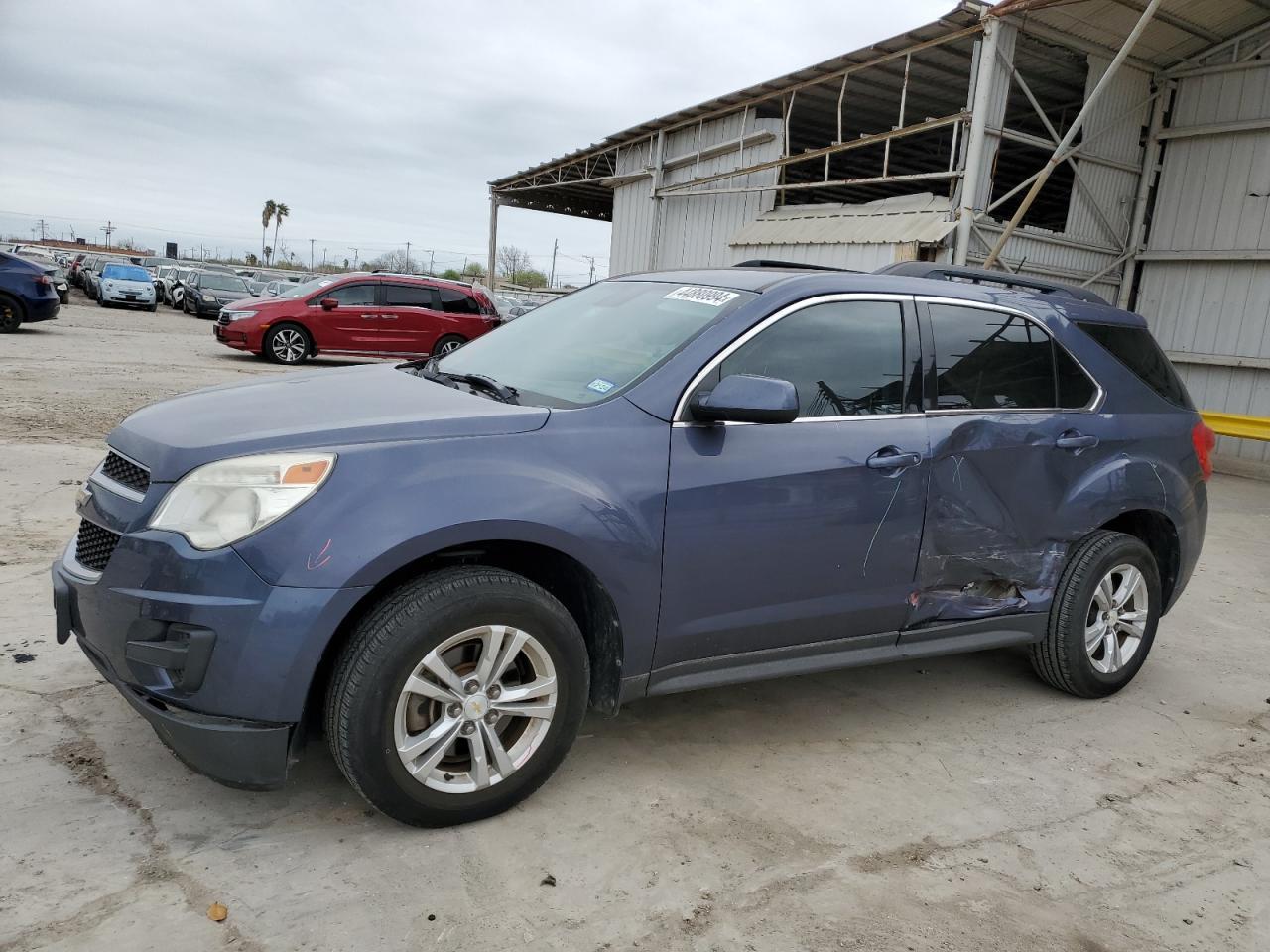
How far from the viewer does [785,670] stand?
3.39 meters

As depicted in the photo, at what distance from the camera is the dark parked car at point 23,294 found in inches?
634

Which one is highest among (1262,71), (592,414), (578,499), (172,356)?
(1262,71)

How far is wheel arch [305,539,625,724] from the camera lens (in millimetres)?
2711

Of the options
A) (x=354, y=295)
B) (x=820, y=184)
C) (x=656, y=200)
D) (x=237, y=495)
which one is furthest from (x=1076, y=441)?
(x=656, y=200)

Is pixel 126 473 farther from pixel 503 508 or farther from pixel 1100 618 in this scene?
pixel 1100 618

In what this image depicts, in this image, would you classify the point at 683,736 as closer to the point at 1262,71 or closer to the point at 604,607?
the point at 604,607

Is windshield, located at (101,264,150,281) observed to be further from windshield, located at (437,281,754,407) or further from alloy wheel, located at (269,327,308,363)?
windshield, located at (437,281,754,407)

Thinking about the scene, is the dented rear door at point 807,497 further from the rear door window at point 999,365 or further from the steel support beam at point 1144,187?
the steel support beam at point 1144,187

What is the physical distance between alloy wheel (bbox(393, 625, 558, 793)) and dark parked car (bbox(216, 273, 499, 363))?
1323cm

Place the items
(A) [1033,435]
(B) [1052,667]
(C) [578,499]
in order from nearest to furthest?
1. (C) [578,499]
2. (A) [1033,435]
3. (B) [1052,667]

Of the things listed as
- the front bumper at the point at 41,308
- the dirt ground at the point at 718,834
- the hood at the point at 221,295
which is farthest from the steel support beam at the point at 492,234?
the dirt ground at the point at 718,834

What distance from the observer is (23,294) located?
1628 centimetres

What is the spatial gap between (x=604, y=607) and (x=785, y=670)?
0.79 m

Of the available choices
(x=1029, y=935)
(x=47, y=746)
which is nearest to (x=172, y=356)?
(x=47, y=746)
